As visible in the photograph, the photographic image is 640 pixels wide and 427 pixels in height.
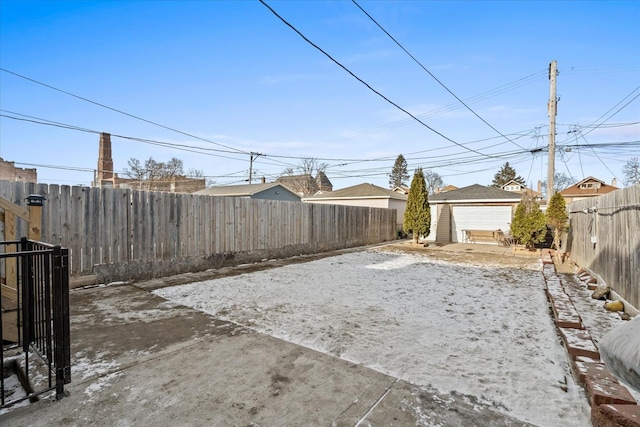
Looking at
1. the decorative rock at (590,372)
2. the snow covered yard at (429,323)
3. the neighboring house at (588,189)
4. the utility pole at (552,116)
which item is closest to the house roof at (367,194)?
the utility pole at (552,116)

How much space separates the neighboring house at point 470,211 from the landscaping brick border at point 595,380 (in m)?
11.9

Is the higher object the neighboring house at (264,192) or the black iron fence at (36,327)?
the neighboring house at (264,192)

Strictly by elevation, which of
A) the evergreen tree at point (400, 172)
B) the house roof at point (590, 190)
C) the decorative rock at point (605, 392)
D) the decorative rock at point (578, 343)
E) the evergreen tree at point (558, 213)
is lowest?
the decorative rock at point (578, 343)

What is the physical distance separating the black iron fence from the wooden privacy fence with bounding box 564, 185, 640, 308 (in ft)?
20.0

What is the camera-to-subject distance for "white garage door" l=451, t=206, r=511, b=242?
14606 mm

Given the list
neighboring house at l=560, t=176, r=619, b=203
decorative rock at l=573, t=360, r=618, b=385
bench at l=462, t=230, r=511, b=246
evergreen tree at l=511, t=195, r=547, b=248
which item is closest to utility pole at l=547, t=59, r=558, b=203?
evergreen tree at l=511, t=195, r=547, b=248

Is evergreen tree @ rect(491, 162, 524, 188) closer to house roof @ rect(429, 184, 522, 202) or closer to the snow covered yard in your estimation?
house roof @ rect(429, 184, 522, 202)

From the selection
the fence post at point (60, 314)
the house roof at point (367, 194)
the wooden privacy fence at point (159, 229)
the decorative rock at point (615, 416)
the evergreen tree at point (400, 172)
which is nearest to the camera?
the decorative rock at point (615, 416)

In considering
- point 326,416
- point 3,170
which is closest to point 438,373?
point 326,416

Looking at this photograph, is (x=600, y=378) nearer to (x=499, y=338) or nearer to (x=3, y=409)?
(x=499, y=338)

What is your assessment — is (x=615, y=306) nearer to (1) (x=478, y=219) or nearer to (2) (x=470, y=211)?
(1) (x=478, y=219)

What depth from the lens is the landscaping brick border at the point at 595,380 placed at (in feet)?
5.91

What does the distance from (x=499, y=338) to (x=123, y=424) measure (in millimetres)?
3515

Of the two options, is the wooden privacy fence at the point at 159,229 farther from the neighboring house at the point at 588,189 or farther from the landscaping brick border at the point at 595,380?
the neighboring house at the point at 588,189
